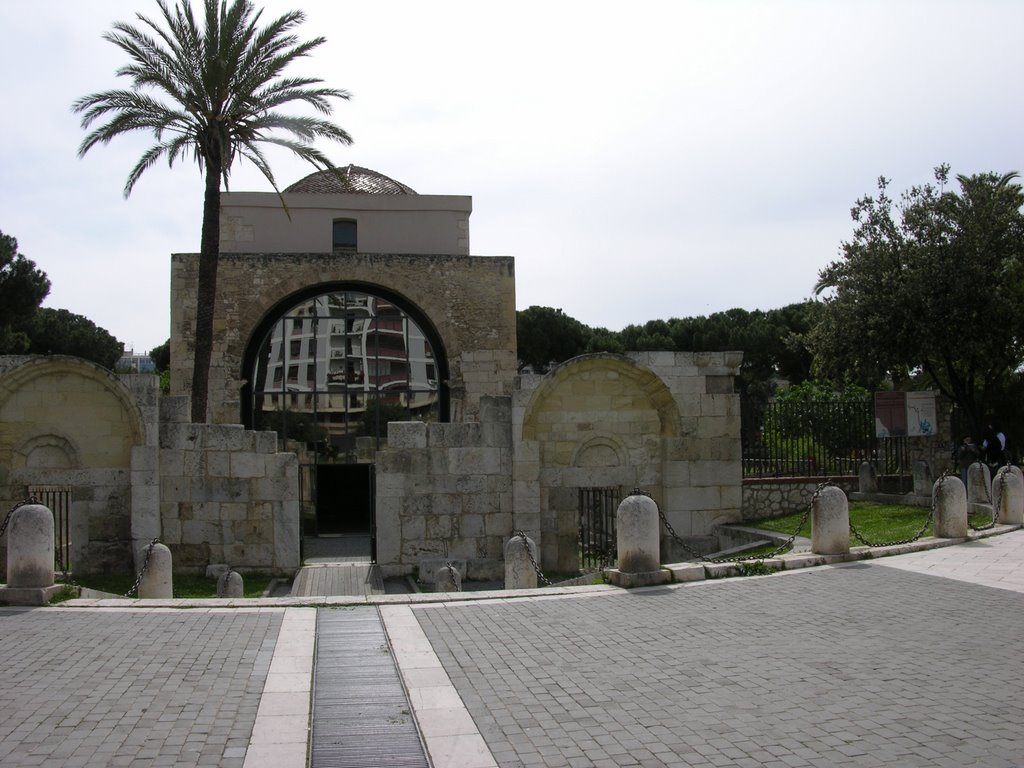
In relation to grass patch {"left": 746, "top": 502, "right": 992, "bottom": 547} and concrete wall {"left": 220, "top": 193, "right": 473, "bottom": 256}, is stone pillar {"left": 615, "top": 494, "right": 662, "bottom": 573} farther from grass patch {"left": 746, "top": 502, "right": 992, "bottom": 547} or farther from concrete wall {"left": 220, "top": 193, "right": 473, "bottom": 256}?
→ concrete wall {"left": 220, "top": 193, "right": 473, "bottom": 256}

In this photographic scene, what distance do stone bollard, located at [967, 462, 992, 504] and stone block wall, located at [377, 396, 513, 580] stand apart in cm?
769

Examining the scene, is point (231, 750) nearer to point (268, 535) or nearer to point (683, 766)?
point (683, 766)

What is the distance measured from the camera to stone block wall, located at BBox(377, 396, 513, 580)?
14562 mm

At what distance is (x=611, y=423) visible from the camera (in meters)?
15.5

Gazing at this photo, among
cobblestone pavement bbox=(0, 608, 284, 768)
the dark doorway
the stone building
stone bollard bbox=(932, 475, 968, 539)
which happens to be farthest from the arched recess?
cobblestone pavement bbox=(0, 608, 284, 768)

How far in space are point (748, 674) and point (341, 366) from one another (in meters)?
20.0

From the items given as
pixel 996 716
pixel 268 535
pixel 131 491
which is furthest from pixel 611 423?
pixel 996 716

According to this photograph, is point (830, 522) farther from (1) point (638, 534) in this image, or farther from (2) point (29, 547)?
(2) point (29, 547)

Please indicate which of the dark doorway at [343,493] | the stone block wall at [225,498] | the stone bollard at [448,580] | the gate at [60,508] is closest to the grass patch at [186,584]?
the stone block wall at [225,498]

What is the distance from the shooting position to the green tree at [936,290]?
2055cm

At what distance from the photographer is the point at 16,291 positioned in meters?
34.9

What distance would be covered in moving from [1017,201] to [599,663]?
65.3 ft

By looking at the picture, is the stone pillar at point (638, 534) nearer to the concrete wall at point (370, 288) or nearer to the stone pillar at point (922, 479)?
the stone pillar at point (922, 479)

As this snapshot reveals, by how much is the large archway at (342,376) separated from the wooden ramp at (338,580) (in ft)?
30.8
